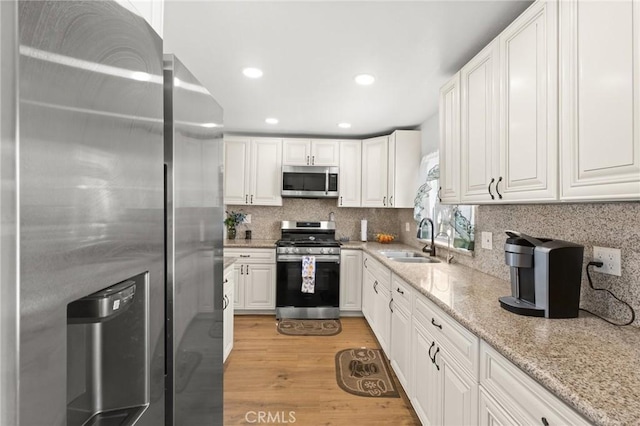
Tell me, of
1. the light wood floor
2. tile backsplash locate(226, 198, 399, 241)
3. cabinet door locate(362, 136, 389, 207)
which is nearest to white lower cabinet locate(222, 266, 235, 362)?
the light wood floor

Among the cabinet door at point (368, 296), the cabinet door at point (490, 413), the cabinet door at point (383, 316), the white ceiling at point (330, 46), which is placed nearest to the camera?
the cabinet door at point (490, 413)

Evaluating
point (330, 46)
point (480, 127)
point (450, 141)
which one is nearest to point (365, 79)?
point (330, 46)

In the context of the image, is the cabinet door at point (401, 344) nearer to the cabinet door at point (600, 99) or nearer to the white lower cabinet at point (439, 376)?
the white lower cabinet at point (439, 376)

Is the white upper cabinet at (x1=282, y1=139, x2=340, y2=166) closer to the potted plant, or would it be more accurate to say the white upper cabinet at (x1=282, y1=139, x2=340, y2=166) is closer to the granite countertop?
the potted plant

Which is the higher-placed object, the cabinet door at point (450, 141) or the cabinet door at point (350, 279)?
the cabinet door at point (450, 141)

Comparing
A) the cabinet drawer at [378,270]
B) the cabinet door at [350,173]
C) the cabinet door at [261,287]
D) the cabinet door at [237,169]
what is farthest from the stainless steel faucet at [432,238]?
the cabinet door at [237,169]

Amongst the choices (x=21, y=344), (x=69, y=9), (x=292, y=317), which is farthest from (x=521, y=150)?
(x=292, y=317)

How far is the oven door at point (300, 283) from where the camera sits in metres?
4.08

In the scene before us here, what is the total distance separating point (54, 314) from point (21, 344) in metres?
0.06

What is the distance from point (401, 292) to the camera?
7.91 ft

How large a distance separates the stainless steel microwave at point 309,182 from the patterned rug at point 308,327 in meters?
1.58

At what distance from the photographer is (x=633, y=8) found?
0.99 m

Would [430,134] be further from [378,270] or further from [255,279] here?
[255,279]

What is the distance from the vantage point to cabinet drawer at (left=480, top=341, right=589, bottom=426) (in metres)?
0.88
